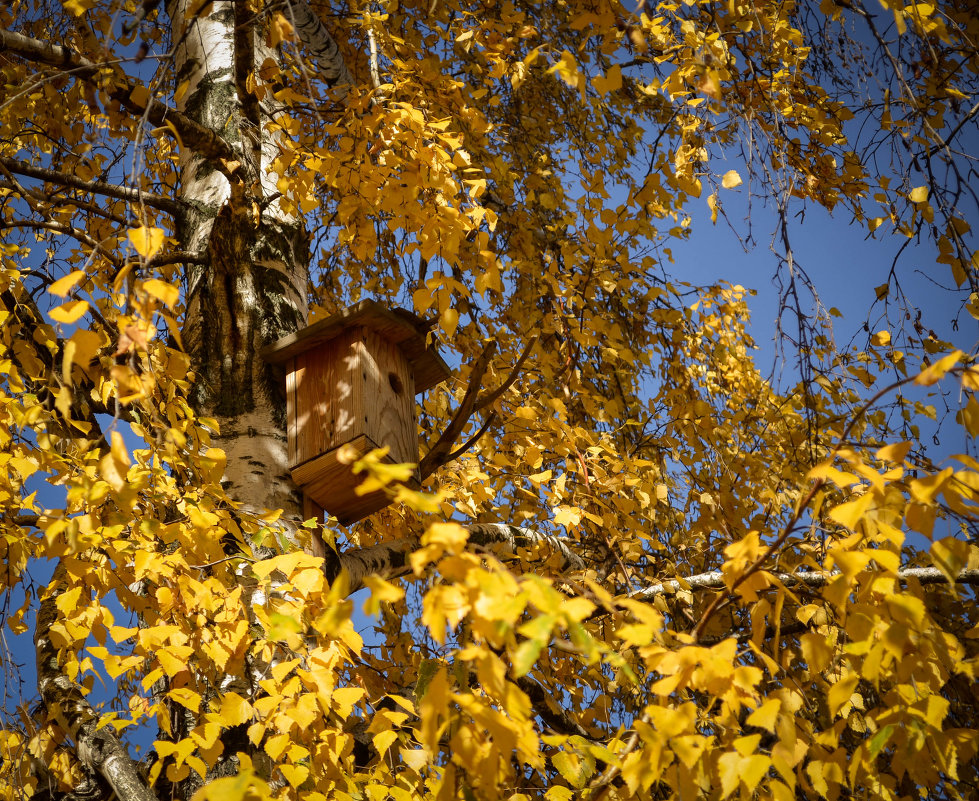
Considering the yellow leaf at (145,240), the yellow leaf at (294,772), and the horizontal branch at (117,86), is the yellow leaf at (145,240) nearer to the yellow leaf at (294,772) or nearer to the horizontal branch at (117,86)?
the horizontal branch at (117,86)

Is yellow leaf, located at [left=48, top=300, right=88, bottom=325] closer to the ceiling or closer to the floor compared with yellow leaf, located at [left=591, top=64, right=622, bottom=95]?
closer to the floor

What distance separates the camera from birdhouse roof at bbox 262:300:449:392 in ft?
6.52

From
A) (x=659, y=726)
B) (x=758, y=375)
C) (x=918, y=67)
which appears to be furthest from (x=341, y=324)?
(x=758, y=375)

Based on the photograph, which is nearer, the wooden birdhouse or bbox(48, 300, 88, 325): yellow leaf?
bbox(48, 300, 88, 325): yellow leaf

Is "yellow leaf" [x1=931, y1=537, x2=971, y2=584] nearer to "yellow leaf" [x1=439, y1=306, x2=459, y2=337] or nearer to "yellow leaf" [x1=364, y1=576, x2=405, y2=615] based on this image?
"yellow leaf" [x1=364, y1=576, x2=405, y2=615]

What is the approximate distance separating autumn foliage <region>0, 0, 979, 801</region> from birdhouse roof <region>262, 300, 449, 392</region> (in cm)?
9

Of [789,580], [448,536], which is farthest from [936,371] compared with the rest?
[789,580]

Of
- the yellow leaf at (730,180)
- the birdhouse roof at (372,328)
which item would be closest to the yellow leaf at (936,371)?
the yellow leaf at (730,180)

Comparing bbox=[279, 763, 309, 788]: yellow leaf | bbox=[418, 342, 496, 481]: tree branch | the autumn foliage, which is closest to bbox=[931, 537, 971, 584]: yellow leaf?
the autumn foliage

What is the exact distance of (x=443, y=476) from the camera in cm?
262

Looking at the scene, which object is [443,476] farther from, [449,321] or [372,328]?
[449,321]

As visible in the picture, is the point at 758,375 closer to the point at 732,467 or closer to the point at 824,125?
the point at 732,467

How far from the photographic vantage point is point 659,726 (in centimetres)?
100

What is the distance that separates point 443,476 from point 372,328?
2.29 feet
